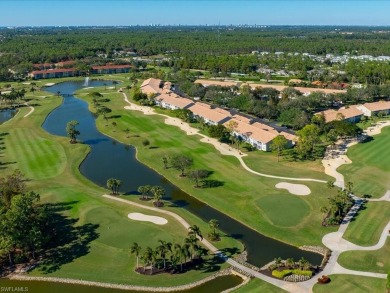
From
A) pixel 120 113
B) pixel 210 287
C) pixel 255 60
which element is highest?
pixel 255 60

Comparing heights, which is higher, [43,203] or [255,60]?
[255,60]

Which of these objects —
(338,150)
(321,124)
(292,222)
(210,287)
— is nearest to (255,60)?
(321,124)

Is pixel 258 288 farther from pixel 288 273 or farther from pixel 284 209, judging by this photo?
pixel 284 209

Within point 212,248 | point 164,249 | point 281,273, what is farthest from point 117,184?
point 281,273

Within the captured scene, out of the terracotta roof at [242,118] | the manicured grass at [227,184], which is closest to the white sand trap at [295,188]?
the manicured grass at [227,184]

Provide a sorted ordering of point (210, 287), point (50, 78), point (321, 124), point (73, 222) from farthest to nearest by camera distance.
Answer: point (50, 78) < point (321, 124) < point (73, 222) < point (210, 287)

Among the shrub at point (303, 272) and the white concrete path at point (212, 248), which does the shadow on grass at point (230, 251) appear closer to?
the white concrete path at point (212, 248)

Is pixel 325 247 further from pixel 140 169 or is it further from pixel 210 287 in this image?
pixel 140 169
